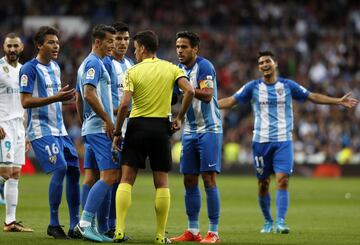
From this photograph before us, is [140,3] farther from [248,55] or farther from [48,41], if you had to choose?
[48,41]

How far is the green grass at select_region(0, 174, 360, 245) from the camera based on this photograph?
12.4 m

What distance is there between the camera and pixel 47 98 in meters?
11.8

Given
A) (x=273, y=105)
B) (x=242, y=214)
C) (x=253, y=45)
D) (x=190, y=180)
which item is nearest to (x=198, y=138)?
(x=190, y=180)

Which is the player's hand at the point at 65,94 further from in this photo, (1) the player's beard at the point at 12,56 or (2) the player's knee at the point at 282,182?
(2) the player's knee at the point at 282,182

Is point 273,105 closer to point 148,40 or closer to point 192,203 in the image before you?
point 192,203

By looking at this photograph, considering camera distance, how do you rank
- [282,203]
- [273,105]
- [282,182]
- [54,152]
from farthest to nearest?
[273,105], [282,182], [282,203], [54,152]

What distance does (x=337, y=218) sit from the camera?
646 inches

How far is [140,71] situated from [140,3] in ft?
93.6

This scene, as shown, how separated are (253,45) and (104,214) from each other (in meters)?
25.8

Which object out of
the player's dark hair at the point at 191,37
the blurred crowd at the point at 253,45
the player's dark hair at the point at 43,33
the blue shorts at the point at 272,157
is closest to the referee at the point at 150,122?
the player's dark hair at the point at 191,37

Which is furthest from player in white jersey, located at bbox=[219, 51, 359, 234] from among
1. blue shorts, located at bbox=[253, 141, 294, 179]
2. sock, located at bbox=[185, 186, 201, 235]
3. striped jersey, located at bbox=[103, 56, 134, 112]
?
striped jersey, located at bbox=[103, 56, 134, 112]

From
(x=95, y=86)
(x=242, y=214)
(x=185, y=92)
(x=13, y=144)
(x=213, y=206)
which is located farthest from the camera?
(x=242, y=214)

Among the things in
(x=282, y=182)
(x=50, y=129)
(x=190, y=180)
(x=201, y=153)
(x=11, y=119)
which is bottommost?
(x=282, y=182)

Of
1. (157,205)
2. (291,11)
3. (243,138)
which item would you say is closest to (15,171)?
(157,205)
